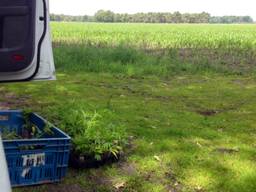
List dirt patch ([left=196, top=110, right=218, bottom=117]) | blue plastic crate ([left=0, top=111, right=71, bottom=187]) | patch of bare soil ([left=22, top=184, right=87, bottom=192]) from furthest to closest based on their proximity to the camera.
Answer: dirt patch ([left=196, top=110, right=218, bottom=117])
patch of bare soil ([left=22, top=184, right=87, bottom=192])
blue plastic crate ([left=0, top=111, right=71, bottom=187])

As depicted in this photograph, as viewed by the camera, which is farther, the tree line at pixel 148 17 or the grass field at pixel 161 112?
the tree line at pixel 148 17

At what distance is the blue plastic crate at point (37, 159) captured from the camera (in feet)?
12.9

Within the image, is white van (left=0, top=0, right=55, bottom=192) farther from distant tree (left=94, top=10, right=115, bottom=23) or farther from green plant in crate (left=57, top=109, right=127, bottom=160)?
distant tree (left=94, top=10, right=115, bottom=23)

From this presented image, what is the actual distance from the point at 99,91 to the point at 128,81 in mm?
1753

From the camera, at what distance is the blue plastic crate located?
12.9 ft

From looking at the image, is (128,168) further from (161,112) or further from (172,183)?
(161,112)

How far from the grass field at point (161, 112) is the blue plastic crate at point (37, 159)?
0.39 ft

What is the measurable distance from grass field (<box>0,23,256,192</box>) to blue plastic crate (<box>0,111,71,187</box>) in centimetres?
12

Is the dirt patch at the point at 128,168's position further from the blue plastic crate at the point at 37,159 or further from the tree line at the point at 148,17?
the tree line at the point at 148,17

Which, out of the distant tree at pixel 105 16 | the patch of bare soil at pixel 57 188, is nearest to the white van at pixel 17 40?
the patch of bare soil at pixel 57 188

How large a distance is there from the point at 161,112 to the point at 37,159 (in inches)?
141

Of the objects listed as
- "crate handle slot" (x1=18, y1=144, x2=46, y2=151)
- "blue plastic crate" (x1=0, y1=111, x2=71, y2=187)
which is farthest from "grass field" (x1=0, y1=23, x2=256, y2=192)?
"crate handle slot" (x1=18, y1=144, x2=46, y2=151)

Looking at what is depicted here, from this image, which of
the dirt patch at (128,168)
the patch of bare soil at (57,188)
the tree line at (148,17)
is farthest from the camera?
the tree line at (148,17)

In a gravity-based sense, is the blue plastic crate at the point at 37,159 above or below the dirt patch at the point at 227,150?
above
